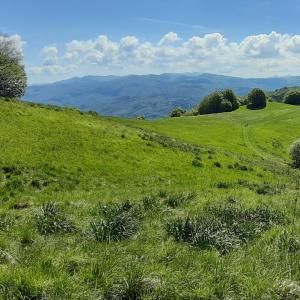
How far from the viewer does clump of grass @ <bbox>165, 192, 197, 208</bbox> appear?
17328 millimetres

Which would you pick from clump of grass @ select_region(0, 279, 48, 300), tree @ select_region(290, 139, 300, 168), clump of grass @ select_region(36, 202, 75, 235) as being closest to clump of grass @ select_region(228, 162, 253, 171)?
clump of grass @ select_region(36, 202, 75, 235)

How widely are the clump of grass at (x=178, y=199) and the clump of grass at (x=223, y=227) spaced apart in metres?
2.24

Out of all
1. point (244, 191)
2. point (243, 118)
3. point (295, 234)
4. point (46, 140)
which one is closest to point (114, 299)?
point (295, 234)

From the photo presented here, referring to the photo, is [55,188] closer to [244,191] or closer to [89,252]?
[244,191]

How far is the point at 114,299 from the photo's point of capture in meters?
7.69

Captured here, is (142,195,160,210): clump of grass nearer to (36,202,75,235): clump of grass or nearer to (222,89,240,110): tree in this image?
(36,202,75,235): clump of grass

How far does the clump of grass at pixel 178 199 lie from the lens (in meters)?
17.3

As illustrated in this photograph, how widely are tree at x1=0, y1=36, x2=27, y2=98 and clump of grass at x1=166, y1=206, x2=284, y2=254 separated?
211 feet

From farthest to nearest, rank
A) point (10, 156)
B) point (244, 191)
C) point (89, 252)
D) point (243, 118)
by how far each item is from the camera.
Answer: point (243, 118)
point (10, 156)
point (244, 191)
point (89, 252)

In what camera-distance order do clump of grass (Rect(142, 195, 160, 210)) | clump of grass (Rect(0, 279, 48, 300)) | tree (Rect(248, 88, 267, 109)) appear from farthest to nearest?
tree (Rect(248, 88, 267, 109)) → clump of grass (Rect(142, 195, 160, 210)) → clump of grass (Rect(0, 279, 48, 300))

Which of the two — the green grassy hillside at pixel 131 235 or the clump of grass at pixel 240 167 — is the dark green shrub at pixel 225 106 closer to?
the clump of grass at pixel 240 167

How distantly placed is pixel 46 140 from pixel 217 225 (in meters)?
24.3

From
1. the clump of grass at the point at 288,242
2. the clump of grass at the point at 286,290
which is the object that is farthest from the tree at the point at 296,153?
the clump of grass at the point at 286,290

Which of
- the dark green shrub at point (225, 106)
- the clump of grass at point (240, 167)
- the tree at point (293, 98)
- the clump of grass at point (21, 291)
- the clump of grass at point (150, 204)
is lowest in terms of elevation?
the clump of grass at point (240, 167)
